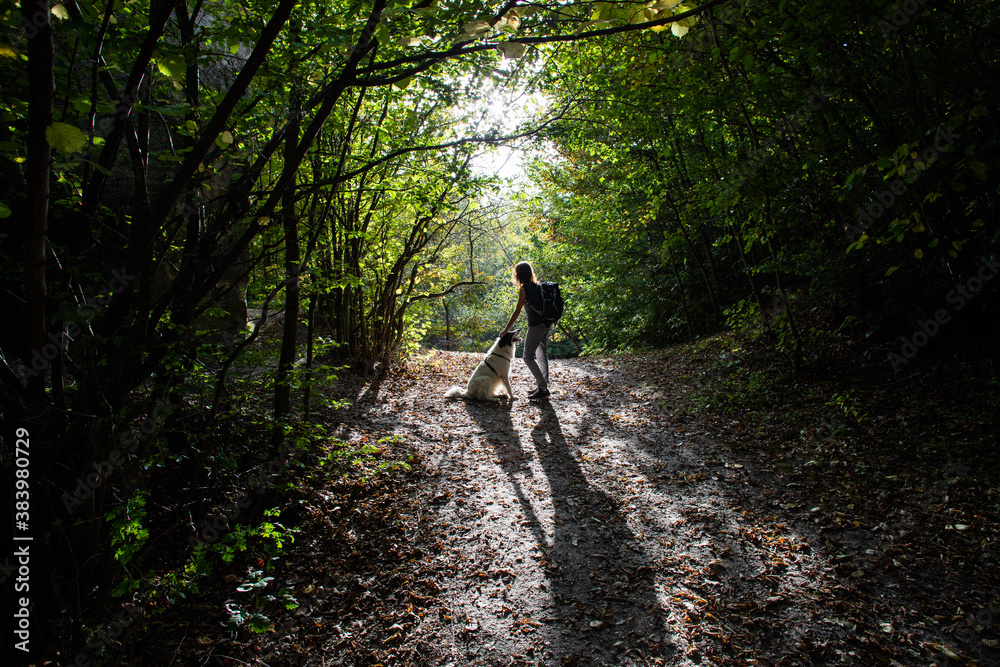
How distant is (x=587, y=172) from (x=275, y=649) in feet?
40.2

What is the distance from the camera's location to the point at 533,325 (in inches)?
264

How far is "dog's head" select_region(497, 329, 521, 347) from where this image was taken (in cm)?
684

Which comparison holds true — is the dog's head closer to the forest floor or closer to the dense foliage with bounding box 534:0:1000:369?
the forest floor

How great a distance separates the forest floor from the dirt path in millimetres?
12

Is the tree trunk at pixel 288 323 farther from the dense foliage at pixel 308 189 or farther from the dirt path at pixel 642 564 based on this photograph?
the dirt path at pixel 642 564

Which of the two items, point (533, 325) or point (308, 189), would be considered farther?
point (533, 325)

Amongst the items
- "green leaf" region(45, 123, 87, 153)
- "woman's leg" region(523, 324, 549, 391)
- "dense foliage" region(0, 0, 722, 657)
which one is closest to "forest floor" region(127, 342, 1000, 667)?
"dense foliage" region(0, 0, 722, 657)

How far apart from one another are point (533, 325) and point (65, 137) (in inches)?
226

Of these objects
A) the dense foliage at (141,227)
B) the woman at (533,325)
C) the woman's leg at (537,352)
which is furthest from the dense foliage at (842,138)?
the woman's leg at (537,352)

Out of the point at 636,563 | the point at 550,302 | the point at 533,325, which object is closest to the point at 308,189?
the point at 636,563

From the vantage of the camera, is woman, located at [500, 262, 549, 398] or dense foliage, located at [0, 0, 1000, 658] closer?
dense foliage, located at [0, 0, 1000, 658]

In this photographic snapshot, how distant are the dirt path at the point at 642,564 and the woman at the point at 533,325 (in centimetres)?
173

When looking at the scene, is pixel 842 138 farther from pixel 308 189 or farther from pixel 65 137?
pixel 65 137

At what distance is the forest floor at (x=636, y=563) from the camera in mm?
2443
